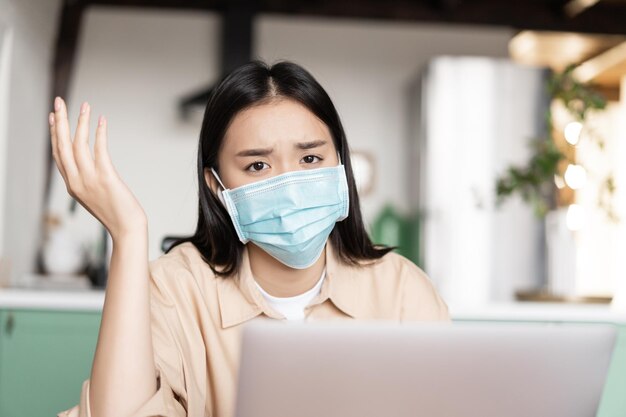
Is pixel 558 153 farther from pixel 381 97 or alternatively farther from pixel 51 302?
pixel 381 97

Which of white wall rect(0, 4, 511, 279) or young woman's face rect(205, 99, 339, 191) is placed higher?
white wall rect(0, 4, 511, 279)

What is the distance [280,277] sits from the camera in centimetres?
146

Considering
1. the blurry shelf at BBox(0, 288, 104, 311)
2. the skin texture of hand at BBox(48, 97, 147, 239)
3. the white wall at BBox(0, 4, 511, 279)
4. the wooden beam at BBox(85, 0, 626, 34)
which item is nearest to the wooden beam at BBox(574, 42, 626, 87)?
the wooden beam at BBox(85, 0, 626, 34)

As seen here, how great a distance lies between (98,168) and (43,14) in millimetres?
3169

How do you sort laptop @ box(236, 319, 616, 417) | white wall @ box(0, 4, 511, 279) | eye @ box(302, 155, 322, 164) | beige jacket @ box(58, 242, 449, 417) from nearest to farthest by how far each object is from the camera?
laptop @ box(236, 319, 616, 417), beige jacket @ box(58, 242, 449, 417), eye @ box(302, 155, 322, 164), white wall @ box(0, 4, 511, 279)

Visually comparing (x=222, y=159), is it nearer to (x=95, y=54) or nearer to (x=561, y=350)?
(x=561, y=350)

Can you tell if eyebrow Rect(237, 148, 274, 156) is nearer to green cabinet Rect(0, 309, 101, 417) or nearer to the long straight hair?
the long straight hair

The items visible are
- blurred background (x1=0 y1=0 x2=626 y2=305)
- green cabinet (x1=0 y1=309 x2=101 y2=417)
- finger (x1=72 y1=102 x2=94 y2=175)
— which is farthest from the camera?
blurred background (x1=0 y1=0 x2=626 y2=305)

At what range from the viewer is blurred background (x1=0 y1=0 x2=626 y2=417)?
149 inches

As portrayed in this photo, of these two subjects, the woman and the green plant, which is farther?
the green plant

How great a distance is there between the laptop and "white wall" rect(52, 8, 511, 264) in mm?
3829

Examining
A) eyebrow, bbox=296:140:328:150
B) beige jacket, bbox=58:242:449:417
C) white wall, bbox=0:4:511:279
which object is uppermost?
white wall, bbox=0:4:511:279

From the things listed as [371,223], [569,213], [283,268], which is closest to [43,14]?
[371,223]

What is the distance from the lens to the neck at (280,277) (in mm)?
1456
